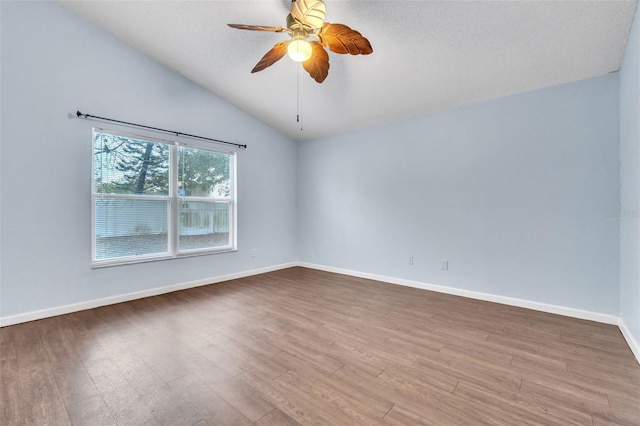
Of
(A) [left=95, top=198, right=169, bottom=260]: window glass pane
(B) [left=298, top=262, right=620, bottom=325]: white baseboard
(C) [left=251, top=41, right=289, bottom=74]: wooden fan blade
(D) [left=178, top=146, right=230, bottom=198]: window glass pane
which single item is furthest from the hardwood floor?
(C) [left=251, top=41, right=289, bottom=74]: wooden fan blade

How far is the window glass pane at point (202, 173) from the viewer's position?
398cm

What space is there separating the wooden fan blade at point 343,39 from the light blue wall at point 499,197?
2.09 m

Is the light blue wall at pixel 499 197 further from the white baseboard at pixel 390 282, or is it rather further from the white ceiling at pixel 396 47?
the white ceiling at pixel 396 47

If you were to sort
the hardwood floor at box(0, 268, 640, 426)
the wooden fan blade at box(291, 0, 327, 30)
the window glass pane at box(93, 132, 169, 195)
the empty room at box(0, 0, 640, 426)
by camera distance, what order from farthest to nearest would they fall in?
the window glass pane at box(93, 132, 169, 195) → the wooden fan blade at box(291, 0, 327, 30) → the empty room at box(0, 0, 640, 426) → the hardwood floor at box(0, 268, 640, 426)

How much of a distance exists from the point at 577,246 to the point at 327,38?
323 centimetres

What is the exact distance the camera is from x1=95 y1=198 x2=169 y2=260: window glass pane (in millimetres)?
3268

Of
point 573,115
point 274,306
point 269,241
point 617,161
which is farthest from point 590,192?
point 269,241

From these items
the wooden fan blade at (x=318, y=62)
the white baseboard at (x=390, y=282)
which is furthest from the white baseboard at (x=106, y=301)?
the wooden fan blade at (x=318, y=62)

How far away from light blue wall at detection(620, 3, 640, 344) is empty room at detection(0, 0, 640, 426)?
0.12 ft

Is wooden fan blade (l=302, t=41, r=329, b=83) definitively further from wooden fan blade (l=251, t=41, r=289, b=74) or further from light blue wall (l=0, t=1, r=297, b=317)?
light blue wall (l=0, t=1, r=297, b=317)

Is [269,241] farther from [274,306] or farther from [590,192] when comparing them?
[590,192]

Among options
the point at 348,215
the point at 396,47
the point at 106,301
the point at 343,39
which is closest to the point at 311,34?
the point at 343,39

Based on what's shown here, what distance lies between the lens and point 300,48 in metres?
2.19

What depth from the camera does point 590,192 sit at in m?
2.78
